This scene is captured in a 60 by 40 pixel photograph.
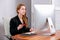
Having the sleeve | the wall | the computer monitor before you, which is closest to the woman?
the sleeve

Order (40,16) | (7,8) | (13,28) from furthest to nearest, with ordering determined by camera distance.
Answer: (7,8)
(13,28)
(40,16)

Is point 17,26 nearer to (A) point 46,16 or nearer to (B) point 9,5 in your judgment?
(A) point 46,16

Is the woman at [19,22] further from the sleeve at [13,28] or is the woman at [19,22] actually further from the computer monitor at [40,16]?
the computer monitor at [40,16]

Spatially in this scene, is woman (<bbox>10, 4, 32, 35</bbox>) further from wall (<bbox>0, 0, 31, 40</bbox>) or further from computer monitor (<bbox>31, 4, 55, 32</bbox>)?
wall (<bbox>0, 0, 31, 40</bbox>)

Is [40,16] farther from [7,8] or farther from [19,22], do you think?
[7,8]

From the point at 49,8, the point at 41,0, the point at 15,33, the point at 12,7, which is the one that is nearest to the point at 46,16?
the point at 49,8

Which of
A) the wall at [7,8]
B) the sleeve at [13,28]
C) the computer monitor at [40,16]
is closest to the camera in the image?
the computer monitor at [40,16]

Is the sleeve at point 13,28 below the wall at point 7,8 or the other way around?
below

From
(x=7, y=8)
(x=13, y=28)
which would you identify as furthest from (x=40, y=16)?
(x=7, y=8)


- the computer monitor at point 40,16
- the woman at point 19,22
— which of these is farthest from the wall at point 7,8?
the computer monitor at point 40,16

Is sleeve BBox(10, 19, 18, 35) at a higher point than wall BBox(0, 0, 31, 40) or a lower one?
lower

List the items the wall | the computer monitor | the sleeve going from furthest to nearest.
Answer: the wall < the sleeve < the computer monitor

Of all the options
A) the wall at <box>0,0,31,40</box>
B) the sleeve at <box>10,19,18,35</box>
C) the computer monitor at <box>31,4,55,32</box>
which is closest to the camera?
the computer monitor at <box>31,4,55,32</box>

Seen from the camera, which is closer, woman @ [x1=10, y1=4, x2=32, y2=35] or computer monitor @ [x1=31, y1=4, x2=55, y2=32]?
computer monitor @ [x1=31, y1=4, x2=55, y2=32]
